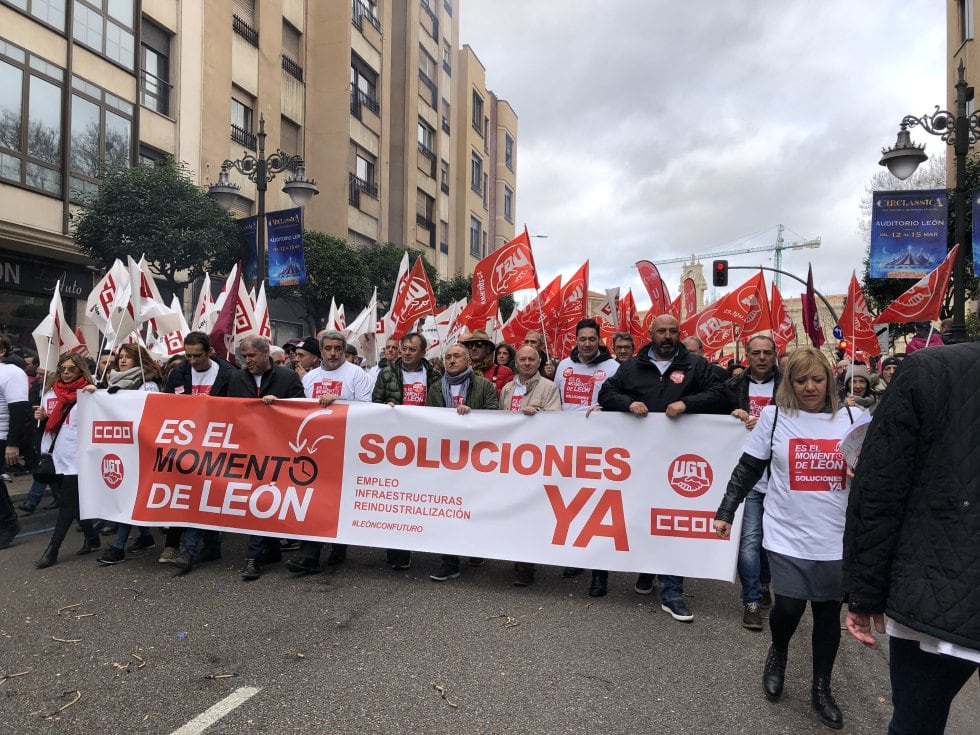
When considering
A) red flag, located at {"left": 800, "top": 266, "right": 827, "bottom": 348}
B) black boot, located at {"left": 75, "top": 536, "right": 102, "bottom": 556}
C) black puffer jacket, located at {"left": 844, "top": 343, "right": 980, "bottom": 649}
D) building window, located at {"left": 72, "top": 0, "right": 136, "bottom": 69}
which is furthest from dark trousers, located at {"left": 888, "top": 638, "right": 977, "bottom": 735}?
building window, located at {"left": 72, "top": 0, "right": 136, "bottom": 69}

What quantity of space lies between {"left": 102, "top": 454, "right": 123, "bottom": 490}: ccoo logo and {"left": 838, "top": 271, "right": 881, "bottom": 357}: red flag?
804 centimetres

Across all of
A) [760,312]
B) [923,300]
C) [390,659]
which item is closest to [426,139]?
[760,312]

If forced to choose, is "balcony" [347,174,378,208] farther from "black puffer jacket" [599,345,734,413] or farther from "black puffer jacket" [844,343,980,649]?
"black puffer jacket" [844,343,980,649]

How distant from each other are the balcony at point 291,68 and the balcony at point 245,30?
9.10ft

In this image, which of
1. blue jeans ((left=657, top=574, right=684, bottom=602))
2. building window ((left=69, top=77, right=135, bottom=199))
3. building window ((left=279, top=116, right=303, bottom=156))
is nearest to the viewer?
blue jeans ((left=657, top=574, right=684, bottom=602))

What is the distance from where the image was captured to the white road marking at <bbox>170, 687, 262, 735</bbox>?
3.17 m

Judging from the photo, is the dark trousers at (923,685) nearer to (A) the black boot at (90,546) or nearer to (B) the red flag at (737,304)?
(A) the black boot at (90,546)

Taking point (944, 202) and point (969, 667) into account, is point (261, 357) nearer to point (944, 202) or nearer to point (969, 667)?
point (969, 667)

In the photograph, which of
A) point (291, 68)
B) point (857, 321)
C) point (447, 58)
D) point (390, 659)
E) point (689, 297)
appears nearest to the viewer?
point (390, 659)

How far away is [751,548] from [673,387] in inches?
50.0

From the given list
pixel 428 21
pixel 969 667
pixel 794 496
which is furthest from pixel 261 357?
pixel 428 21

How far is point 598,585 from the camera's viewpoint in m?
5.30

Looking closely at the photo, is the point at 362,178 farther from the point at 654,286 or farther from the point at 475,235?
the point at 654,286

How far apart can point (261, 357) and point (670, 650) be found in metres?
3.93
